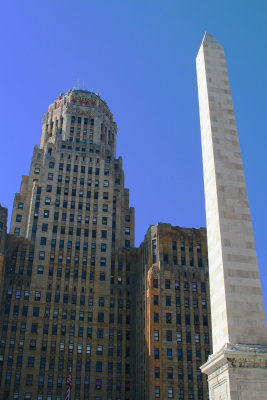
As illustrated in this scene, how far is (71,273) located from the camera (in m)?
106

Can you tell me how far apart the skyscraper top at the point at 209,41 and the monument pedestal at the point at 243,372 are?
25529 mm

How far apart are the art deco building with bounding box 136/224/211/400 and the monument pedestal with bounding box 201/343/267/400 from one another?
60632 millimetres

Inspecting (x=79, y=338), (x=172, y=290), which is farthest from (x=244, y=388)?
(x=79, y=338)

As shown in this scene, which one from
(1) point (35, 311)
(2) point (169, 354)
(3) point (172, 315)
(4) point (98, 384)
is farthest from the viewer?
(1) point (35, 311)

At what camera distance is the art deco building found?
88.2 m

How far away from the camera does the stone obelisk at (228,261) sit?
95.8ft

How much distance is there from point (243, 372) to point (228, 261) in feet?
23.0

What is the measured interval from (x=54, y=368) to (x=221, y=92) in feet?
236

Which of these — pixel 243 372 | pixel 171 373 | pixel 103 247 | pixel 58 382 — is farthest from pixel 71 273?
pixel 243 372

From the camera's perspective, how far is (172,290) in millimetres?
95812

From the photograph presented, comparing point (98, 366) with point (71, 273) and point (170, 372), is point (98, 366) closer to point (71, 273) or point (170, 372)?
point (170, 372)

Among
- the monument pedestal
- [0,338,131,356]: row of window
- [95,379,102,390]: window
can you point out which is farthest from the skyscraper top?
[95,379,102,390]: window

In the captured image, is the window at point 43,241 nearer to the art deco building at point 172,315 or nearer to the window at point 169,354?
the art deco building at point 172,315

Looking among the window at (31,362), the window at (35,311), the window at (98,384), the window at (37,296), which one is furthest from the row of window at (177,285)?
the window at (31,362)
